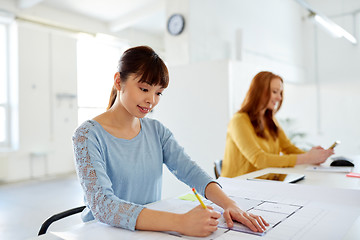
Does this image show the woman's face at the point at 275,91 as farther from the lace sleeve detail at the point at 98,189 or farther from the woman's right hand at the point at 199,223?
the woman's right hand at the point at 199,223

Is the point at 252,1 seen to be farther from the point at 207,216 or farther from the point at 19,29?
the point at 207,216

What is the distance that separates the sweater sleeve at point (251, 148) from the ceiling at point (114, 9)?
4.33 metres

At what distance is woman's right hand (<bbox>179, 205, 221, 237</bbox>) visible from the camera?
800 millimetres

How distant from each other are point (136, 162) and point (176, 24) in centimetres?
336

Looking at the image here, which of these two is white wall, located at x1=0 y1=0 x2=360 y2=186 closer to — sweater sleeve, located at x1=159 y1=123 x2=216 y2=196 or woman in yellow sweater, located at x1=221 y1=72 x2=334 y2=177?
woman in yellow sweater, located at x1=221 y1=72 x2=334 y2=177

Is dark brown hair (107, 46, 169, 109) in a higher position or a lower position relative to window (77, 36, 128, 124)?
lower

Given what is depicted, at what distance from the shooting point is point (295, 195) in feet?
3.85

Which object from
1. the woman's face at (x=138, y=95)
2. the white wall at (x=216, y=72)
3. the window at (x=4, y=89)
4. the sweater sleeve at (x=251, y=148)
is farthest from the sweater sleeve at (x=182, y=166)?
the window at (x=4, y=89)

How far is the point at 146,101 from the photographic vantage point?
1.16 metres

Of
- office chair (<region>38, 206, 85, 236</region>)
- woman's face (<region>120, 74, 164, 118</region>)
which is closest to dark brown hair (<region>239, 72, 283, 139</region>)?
woman's face (<region>120, 74, 164, 118</region>)

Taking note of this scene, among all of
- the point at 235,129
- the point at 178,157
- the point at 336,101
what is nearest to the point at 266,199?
the point at 178,157

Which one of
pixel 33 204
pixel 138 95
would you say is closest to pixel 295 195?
pixel 138 95

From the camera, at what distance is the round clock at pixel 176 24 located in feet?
13.8

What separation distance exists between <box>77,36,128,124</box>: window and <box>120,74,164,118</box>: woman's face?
5359 mm
